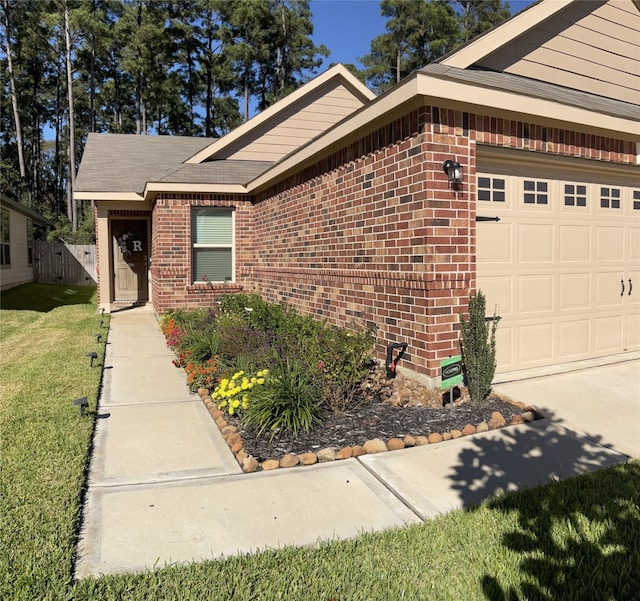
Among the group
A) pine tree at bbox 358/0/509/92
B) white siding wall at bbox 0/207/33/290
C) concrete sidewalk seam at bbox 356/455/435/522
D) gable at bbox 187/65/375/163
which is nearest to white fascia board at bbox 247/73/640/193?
concrete sidewalk seam at bbox 356/455/435/522

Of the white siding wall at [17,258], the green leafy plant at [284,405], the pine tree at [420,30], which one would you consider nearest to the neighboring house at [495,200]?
the green leafy plant at [284,405]

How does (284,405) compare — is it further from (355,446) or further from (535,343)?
(535,343)

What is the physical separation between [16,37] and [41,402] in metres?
38.2

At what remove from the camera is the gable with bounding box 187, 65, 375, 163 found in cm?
1225

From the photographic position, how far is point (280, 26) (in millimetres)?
33344

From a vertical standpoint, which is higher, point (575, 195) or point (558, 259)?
point (575, 195)

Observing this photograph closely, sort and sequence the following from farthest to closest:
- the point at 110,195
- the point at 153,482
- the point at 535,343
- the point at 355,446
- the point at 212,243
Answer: the point at 110,195 → the point at 212,243 → the point at 535,343 → the point at 355,446 → the point at 153,482

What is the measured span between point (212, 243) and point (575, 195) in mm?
7489

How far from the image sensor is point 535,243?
19.5 feet

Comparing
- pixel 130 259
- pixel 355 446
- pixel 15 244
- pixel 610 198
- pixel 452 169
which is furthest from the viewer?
pixel 15 244

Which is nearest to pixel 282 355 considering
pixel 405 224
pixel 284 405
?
pixel 284 405

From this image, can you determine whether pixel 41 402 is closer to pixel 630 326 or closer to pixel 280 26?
pixel 630 326

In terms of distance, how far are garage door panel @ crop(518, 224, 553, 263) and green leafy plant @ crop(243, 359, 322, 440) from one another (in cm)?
304

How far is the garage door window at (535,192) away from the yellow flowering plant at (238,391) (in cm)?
368
